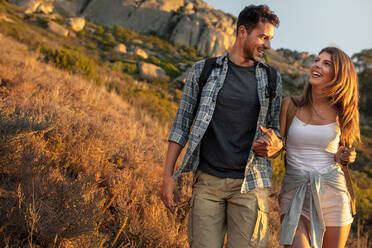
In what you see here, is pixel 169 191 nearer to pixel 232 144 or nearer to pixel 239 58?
pixel 232 144

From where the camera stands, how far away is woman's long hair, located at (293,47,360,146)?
2162mm

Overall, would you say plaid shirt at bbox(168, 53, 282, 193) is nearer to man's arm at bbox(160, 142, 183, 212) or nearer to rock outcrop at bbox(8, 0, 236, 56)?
man's arm at bbox(160, 142, 183, 212)

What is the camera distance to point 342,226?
6.32ft

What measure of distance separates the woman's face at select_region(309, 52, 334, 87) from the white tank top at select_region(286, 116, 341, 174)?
370mm

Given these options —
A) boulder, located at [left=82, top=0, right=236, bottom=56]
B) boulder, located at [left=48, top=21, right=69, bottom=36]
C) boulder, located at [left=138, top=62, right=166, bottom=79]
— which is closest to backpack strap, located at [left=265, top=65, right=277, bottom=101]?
boulder, located at [left=138, top=62, right=166, bottom=79]

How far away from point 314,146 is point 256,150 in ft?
2.25

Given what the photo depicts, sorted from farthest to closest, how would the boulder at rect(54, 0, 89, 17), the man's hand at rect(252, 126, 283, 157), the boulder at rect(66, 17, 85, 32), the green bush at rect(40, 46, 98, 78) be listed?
the boulder at rect(54, 0, 89, 17)
the boulder at rect(66, 17, 85, 32)
the green bush at rect(40, 46, 98, 78)
the man's hand at rect(252, 126, 283, 157)

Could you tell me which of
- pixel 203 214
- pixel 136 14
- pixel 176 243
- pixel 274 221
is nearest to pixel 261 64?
pixel 203 214

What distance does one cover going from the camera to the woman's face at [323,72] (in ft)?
7.34

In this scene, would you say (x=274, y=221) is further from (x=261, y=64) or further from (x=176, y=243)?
(x=261, y=64)

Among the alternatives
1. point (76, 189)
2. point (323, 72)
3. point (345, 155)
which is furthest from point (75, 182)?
point (323, 72)

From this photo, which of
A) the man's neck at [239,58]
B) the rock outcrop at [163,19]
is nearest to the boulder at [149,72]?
the man's neck at [239,58]

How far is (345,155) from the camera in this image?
6.72 ft

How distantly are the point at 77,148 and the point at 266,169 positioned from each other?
2361mm
